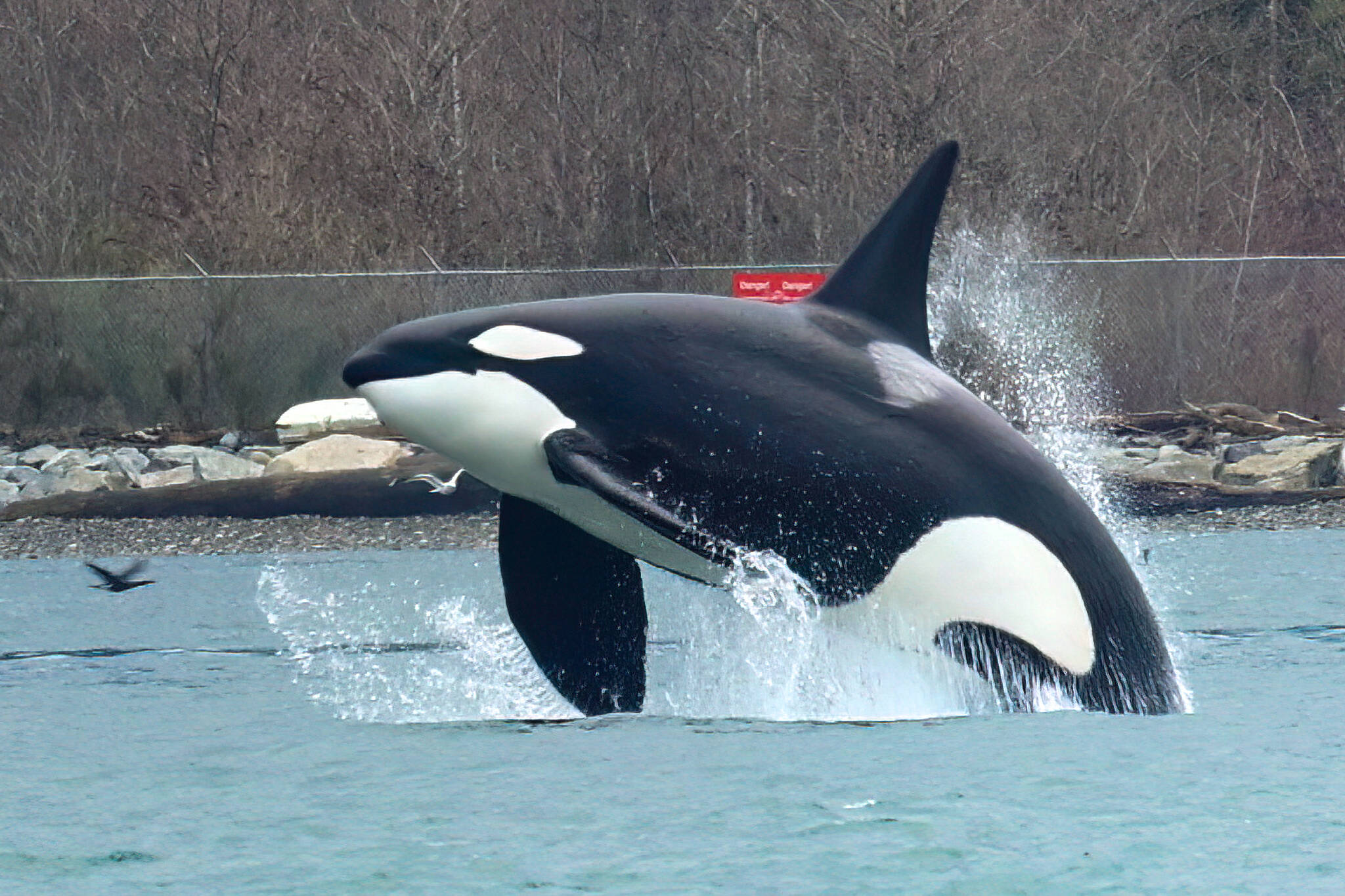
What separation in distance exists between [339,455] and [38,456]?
448cm

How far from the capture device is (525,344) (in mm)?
6926

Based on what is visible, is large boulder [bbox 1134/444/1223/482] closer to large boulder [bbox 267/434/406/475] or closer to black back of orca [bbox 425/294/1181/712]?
large boulder [bbox 267/434/406/475]

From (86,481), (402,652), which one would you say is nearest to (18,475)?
(86,481)

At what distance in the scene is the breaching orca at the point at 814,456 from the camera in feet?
21.8

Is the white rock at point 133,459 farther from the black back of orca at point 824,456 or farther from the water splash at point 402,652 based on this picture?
the black back of orca at point 824,456

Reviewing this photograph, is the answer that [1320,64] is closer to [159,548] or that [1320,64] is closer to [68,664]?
[159,548]

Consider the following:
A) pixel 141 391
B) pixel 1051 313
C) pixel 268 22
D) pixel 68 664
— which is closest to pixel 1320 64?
pixel 1051 313

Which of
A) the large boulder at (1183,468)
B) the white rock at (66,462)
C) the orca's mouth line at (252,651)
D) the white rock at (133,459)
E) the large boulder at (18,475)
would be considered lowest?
the large boulder at (18,475)

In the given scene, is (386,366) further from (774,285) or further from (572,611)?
(774,285)

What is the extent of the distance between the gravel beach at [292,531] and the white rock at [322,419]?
14.8ft

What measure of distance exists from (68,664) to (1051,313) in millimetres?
15596

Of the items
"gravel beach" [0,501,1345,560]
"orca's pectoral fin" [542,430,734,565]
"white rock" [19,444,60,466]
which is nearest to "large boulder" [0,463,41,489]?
"white rock" [19,444,60,466]

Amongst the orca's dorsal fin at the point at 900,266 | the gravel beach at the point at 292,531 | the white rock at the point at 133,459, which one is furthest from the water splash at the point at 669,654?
the white rock at the point at 133,459

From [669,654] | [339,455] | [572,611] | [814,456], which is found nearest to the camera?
[814,456]
